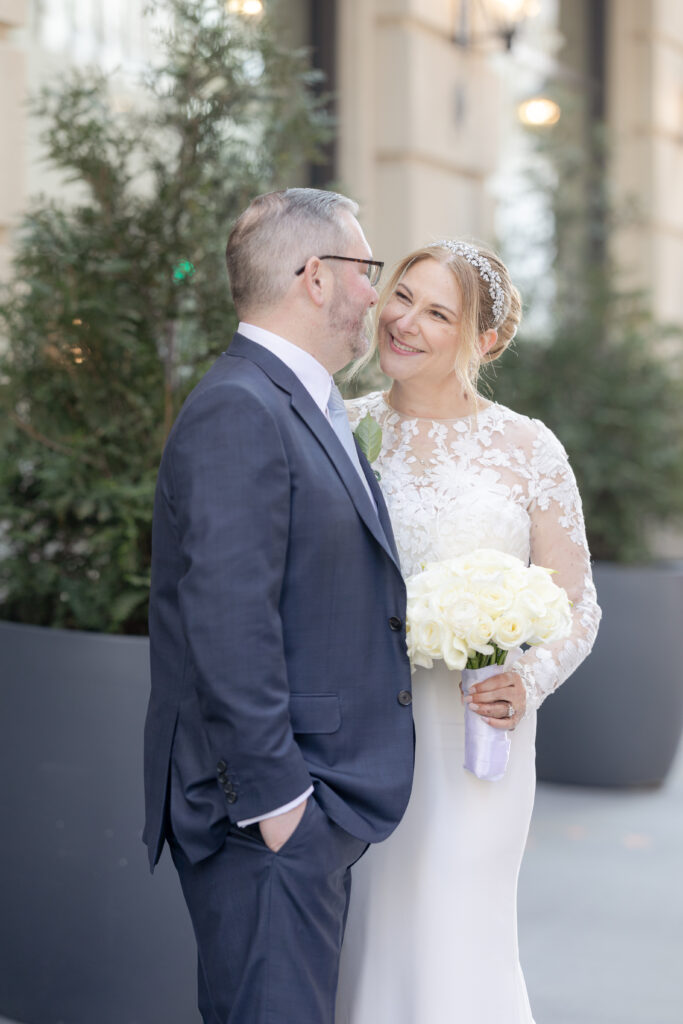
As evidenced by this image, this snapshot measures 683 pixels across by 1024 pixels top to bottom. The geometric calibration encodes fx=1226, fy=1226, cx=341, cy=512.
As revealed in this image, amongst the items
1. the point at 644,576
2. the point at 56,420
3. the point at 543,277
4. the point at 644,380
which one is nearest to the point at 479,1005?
the point at 56,420

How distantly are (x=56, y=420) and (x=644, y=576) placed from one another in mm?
3538

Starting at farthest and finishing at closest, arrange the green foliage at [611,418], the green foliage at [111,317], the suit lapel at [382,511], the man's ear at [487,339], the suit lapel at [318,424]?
1. the green foliage at [611,418]
2. the green foliage at [111,317]
3. the man's ear at [487,339]
4. the suit lapel at [382,511]
5. the suit lapel at [318,424]

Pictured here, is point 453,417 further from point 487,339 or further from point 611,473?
point 611,473

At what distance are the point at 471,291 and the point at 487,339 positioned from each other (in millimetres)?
173

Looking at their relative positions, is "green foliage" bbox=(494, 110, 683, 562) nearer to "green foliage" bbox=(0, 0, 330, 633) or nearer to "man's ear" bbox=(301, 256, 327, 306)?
"green foliage" bbox=(0, 0, 330, 633)

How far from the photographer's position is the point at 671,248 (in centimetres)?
973

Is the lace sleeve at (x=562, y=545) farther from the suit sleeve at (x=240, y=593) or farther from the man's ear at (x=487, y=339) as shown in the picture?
the suit sleeve at (x=240, y=593)

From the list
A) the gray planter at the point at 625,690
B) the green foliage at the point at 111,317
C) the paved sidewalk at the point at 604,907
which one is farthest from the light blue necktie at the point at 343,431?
the gray planter at the point at 625,690

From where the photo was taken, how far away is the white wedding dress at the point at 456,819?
2.73m

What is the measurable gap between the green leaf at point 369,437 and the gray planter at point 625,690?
372 centimetres

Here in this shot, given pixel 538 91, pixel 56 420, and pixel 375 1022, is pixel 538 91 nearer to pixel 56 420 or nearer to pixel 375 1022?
pixel 56 420

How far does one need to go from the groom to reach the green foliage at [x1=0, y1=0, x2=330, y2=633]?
4.70 ft

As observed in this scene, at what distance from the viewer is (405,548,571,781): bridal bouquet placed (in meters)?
2.38

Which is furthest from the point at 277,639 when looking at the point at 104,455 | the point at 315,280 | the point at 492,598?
the point at 104,455
